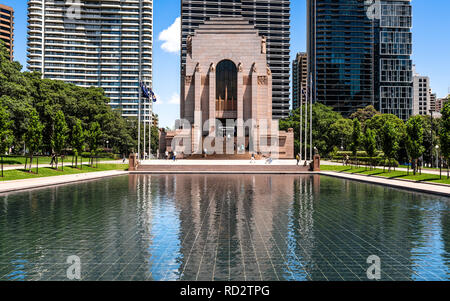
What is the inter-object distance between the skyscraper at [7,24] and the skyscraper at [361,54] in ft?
441

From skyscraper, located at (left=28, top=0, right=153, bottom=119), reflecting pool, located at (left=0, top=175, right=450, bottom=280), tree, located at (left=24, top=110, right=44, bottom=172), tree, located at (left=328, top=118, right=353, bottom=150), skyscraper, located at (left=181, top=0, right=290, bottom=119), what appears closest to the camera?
reflecting pool, located at (left=0, top=175, right=450, bottom=280)

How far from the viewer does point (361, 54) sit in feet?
557

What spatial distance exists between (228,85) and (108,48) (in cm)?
8953

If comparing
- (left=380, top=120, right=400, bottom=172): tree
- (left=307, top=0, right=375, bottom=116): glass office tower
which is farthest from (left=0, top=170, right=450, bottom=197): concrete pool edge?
(left=307, top=0, right=375, bottom=116): glass office tower

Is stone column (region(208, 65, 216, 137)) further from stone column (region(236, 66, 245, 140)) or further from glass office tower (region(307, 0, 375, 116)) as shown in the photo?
glass office tower (region(307, 0, 375, 116))

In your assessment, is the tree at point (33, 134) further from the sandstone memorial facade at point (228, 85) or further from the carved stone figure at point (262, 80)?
the carved stone figure at point (262, 80)

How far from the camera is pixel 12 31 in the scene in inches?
5758

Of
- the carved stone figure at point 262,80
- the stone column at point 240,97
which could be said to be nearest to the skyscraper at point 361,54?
the carved stone figure at point 262,80

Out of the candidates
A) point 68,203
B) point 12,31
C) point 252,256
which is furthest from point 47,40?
point 252,256

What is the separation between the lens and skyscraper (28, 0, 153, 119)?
147375mm

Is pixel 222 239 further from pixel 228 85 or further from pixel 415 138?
pixel 228 85

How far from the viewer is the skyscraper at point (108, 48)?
147 m

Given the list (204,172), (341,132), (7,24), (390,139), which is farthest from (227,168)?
(7,24)

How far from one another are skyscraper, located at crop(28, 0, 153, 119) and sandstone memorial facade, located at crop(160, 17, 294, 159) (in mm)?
73475
